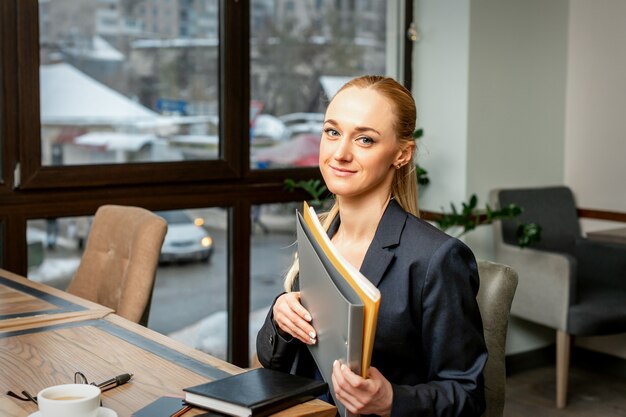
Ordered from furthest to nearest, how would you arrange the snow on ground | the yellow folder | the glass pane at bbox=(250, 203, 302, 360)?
the glass pane at bbox=(250, 203, 302, 360), the snow on ground, the yellow folder

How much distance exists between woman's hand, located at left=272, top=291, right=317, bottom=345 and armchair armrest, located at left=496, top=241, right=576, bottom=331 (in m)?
2.54

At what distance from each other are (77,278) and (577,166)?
289 cm

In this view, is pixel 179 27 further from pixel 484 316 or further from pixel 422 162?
pixel 484 316

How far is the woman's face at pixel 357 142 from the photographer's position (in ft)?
6.02

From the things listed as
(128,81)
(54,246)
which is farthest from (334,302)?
(128,81)

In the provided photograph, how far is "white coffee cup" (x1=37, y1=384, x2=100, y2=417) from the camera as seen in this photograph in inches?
56.9

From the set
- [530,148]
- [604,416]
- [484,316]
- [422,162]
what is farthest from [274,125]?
[484,316]

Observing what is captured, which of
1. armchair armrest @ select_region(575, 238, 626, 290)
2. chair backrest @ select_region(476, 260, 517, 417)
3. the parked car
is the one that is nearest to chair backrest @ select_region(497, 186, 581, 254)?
armchair armrest @ select_region(575, 238, 626, 290)

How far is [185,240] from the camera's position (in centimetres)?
411

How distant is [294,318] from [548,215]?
10.2 ft

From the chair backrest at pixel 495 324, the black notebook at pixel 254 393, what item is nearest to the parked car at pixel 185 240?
the chair backrest at pixel 495 324

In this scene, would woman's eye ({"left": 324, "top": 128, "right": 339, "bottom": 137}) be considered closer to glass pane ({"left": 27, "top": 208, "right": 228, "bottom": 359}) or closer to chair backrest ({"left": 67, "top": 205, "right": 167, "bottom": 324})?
chair backrest ({"left": 67, "top": 205, "right": 167, "bottom": 324})

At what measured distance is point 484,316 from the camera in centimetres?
204

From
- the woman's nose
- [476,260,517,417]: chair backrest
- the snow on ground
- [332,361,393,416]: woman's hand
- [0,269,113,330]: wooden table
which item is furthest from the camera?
the snow on ground
